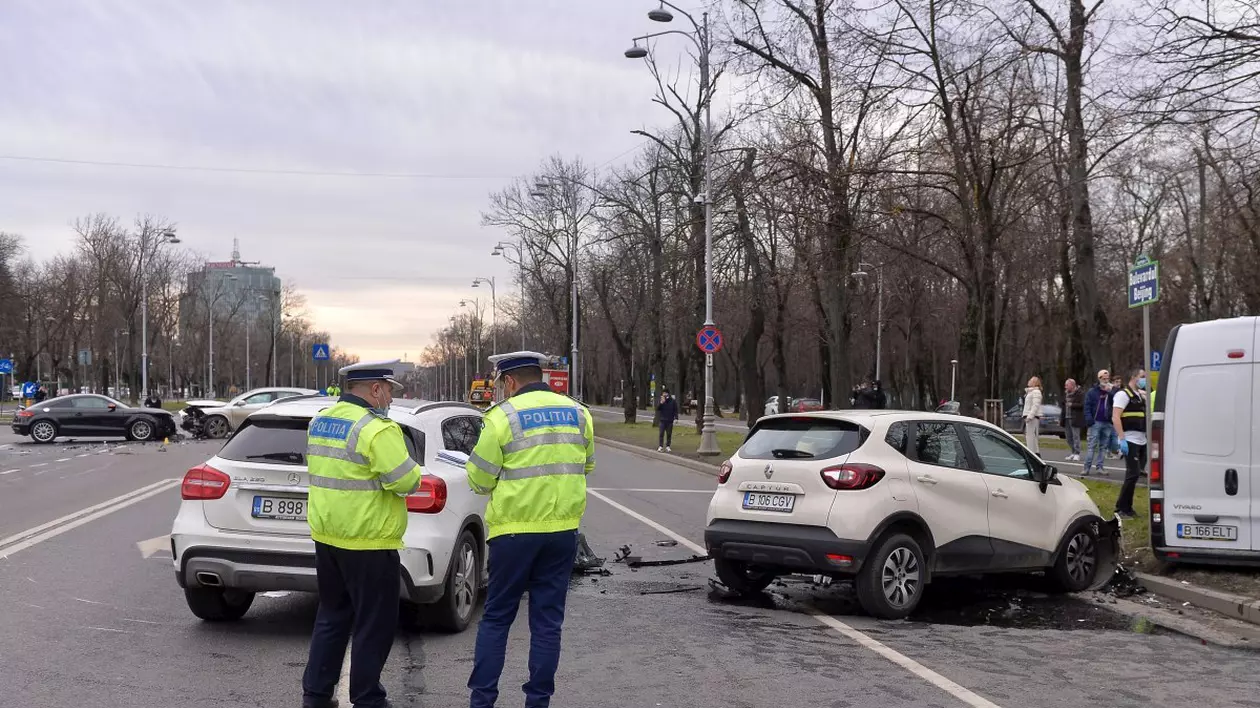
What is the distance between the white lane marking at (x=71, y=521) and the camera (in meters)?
11.0

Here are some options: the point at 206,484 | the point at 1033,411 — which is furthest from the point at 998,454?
the point at 1033,411

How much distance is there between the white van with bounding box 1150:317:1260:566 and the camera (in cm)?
898

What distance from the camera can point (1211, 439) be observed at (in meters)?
9.14

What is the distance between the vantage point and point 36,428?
31.3 meters

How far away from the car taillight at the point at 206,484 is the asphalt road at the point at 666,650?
924mm

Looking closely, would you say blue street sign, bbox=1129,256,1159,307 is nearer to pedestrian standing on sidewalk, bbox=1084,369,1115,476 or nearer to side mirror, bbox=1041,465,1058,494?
side mirror, bbox=1041,465,1058,494

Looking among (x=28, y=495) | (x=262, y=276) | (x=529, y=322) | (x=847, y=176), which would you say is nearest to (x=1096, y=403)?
(x=847, y=176)

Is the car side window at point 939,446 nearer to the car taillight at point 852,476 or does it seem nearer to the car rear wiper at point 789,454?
the car taillight at point 852,476

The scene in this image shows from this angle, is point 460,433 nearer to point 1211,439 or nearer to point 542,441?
point 542,441

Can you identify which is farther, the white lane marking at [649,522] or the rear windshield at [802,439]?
the white lane marking at [649,522]

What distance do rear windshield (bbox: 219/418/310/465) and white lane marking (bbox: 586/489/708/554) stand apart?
5142 millimetres

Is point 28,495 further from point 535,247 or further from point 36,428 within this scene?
point 535,247

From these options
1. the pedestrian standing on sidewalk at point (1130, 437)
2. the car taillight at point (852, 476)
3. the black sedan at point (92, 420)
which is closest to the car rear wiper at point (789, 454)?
the car taillight at point (852, 476)

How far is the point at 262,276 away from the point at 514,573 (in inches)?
5166
